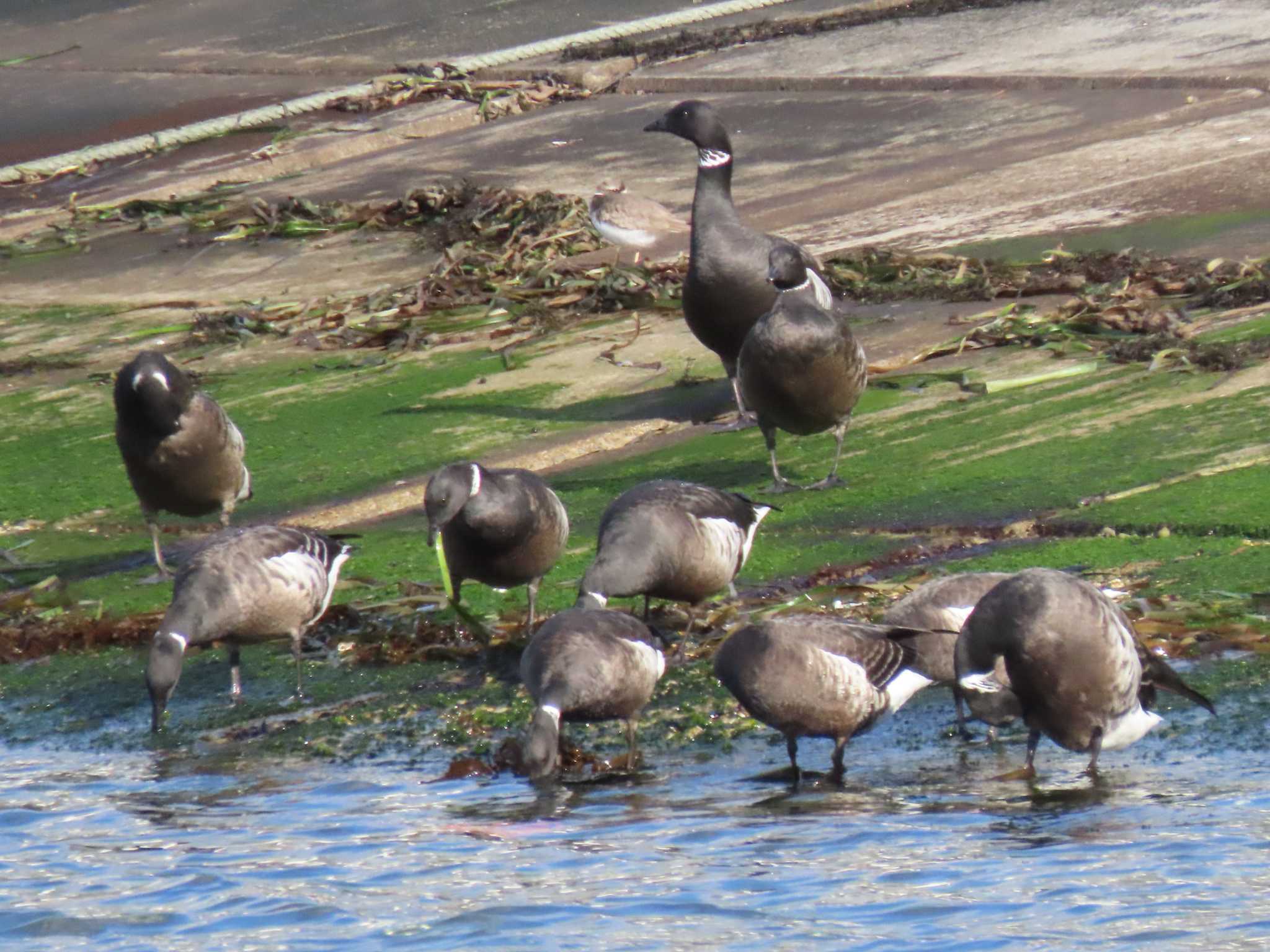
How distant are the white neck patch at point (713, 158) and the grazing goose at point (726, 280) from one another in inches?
8.0

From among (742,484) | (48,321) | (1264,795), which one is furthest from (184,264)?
(1264,795)

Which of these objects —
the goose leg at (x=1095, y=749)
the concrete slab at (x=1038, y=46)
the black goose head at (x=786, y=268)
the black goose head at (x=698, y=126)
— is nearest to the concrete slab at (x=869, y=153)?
the concrete slab at (x=1038, y=46)

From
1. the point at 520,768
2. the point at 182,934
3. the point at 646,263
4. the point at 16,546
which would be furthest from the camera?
the point at 646,263

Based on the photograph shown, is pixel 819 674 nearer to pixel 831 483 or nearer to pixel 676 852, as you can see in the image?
pixel 676 852

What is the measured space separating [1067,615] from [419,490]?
→ 429 cm

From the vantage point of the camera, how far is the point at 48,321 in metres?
13.5

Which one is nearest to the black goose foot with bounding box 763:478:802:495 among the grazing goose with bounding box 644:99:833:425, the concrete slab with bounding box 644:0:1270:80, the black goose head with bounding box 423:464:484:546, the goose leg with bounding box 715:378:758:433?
the goose leg with bounding box 715:378:758:433

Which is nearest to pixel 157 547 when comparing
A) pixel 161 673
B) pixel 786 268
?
pixel 161 673

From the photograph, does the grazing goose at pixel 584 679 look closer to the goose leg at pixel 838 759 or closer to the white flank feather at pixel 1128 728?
the goose leg at pixel 838 759

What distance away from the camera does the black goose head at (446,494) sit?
831 centimetres

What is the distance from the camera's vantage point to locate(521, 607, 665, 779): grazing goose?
7348 millimetres

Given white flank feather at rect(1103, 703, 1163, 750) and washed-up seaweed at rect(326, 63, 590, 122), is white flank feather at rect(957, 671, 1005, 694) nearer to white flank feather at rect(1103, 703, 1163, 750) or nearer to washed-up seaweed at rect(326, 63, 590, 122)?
white flank feather at rect(1103, 703, 1163, 750)

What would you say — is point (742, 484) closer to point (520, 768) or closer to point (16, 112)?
point (520, 768)

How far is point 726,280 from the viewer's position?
11.2 m
